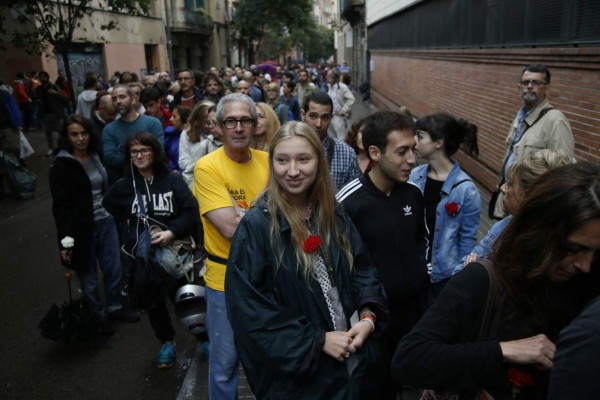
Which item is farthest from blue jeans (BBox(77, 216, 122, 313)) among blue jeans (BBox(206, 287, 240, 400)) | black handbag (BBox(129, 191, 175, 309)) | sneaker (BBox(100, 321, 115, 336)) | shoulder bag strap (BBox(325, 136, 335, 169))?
shoulder bag strap (BBox(325, 136, 335, 169))

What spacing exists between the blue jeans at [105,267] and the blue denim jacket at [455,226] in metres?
3.02

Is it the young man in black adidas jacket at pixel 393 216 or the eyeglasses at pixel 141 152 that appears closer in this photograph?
the young man in black adidas jacket at pixel 393 216

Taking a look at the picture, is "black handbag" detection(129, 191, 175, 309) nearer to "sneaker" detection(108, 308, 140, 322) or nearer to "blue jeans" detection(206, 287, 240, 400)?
"blue jeans" detection(206, 287, 240, 400)

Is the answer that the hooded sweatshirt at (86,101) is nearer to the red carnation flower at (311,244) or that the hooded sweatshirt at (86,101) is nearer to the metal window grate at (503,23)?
the metal window grate at (503,23)

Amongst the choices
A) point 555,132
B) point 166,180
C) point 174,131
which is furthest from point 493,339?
point 174,131

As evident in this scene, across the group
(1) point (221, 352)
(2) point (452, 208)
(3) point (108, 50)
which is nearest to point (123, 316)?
(1) point (221, 352)

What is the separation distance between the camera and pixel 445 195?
→ 331 centimetres

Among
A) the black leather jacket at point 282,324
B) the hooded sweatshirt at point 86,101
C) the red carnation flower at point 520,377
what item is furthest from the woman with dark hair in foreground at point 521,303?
the hooded sweatshirt at point 86,101

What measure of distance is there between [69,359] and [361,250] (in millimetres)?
3127

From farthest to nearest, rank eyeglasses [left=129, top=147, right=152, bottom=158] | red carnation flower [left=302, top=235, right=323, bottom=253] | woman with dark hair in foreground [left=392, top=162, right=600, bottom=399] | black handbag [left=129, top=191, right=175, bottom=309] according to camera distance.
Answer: eyeglasses [left=129, top=147, right=152, bottom=158] < black handbag [left=129, top=191, right=175, bottom=309] < red carnation flower [left=302, top=235, right=323, bottom=253] < woman with dark hair in foreground [left=392, top=162, right=600, bottom=399]

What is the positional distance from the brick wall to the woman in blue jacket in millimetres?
2820

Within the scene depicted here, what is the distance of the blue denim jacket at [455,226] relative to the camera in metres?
3.23

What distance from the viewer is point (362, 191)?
2.77 meters

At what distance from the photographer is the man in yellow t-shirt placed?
112 inches
